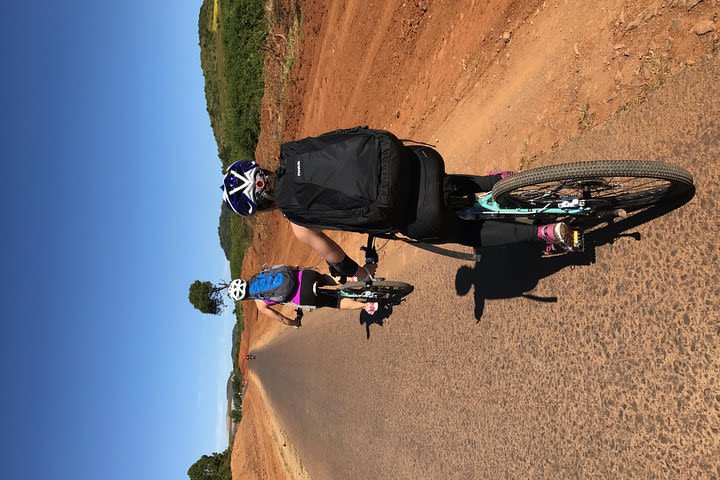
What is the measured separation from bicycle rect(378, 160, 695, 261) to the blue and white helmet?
1.24 m

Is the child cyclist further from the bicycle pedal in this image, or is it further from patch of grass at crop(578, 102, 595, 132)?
the bicycle pedal

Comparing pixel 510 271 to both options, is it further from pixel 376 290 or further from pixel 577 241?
pixel 376 290

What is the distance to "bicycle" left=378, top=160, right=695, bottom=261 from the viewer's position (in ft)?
11.7

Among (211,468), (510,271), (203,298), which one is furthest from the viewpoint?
(203,298)

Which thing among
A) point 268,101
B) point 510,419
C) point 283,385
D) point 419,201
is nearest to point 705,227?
point 419,201

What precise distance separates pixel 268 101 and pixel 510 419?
773 inches

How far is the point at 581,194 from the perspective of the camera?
4137 millimetres

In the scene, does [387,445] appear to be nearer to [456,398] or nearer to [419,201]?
[456,398]

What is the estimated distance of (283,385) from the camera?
52.2 feet

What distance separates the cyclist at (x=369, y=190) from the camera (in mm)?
3633

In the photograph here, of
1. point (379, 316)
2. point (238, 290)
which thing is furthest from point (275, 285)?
point (379, 316)

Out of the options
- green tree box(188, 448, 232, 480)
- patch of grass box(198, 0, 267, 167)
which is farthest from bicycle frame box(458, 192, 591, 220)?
green tree box(188, 448, 232, 480)

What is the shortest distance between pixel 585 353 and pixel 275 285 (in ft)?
18.3

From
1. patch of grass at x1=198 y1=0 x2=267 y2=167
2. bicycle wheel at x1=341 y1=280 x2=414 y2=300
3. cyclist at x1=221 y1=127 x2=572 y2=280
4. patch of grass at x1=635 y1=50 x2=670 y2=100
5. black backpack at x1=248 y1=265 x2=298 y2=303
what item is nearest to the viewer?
cyclist at x1=221 y1=127 x2=572 y2=280
